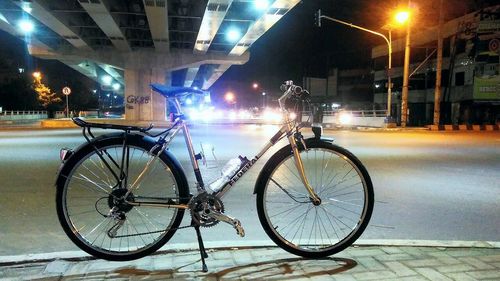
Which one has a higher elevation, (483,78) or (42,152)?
(483,78)

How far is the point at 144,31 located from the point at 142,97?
9957 millimetres

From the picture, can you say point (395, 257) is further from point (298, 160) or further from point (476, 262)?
point (298, 160)

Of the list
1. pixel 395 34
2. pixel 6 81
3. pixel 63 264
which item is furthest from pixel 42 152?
pixel 6 81

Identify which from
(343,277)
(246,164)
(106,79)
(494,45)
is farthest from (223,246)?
(106,79)

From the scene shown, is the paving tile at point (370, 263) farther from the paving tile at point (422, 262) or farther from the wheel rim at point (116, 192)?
the wheel rim at point (116, 192)

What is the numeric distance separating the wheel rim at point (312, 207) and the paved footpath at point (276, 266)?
25 cm

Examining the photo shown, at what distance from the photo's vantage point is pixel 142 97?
43.8 m

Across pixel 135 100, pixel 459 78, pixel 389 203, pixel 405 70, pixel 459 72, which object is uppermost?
pixel 459 72

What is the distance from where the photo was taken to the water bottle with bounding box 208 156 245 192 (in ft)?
13.4

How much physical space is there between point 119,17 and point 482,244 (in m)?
27.6

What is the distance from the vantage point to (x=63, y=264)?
3.95 meters

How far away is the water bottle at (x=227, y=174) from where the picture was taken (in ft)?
13.4

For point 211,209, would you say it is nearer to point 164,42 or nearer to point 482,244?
point 482,244

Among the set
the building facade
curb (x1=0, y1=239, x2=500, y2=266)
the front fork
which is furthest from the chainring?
the building facade
